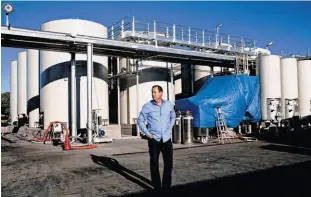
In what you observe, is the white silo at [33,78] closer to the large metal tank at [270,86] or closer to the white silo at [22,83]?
the white silo at [22,83]

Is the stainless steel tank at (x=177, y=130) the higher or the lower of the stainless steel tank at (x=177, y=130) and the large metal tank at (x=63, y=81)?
the lower

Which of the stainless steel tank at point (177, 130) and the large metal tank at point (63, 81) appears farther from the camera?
the large metal tank at point (63, 81)

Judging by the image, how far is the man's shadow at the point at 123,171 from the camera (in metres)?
5.63

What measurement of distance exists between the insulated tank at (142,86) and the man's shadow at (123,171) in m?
10.5

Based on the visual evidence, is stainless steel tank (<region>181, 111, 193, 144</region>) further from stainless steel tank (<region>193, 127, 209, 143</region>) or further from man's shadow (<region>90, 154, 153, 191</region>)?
man's shadow (<region>90, 154, 153, 191</region>)

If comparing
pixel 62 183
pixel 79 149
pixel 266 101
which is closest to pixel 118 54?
pixel 79 149

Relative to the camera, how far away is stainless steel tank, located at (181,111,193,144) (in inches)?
519

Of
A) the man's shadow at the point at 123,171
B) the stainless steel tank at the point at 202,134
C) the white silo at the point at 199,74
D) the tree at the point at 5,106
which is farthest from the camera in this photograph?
the tree at the point at 5,106

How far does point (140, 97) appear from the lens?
19578 millimetres

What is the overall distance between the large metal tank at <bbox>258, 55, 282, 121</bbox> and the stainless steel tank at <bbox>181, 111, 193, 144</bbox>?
188 inches

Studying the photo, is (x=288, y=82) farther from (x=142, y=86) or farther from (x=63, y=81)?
(x=63, y=81)

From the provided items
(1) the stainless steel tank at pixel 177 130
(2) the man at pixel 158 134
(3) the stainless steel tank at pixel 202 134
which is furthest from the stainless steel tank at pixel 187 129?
(2) the man at pixel 158 134

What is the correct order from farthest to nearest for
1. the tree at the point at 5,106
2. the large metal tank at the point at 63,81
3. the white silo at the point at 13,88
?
the tree at the point at 5,106 < the white silo at the point at 13,88 < the large metal tank at the point at 63,81

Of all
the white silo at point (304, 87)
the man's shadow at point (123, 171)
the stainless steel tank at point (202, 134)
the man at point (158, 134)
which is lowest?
the man's shadow at point (123, 171)
